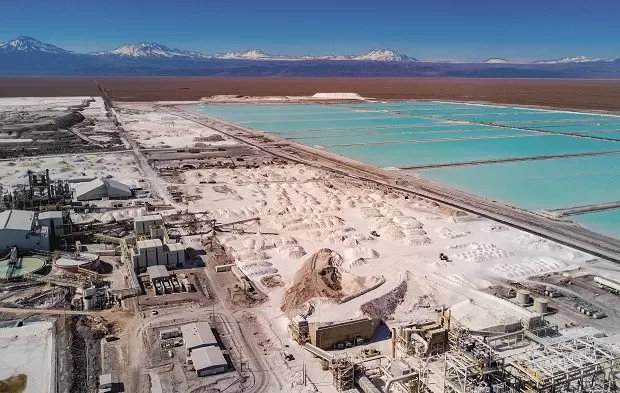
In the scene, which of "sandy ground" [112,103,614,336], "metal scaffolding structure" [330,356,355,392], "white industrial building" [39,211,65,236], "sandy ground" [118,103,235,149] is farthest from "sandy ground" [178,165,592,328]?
Result: "sandy ground" [118,103,235,149]

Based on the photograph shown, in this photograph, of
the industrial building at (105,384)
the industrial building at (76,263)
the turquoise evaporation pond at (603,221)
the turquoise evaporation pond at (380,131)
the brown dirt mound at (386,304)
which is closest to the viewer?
the industrial building at (105,384)

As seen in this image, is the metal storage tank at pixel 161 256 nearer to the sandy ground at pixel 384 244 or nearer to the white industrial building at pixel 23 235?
the sandy ground at pixel 384 244

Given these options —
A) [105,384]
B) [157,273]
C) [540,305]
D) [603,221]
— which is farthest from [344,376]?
[603,221]

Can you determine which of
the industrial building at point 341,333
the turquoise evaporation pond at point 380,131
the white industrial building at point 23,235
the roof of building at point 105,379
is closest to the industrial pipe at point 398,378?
the industrial building at point 341,333

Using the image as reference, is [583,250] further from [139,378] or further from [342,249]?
[139,378]

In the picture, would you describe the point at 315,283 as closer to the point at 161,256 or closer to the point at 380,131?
the point at 161,256

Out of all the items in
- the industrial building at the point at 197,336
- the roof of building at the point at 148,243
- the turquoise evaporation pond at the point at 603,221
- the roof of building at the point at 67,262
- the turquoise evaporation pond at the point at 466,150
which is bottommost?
the industrial building at the point at 197,336
